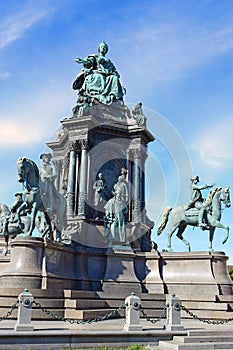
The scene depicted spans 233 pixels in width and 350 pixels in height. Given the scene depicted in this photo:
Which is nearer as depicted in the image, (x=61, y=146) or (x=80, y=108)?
(x=80, y=108)

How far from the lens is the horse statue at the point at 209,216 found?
24.9 metres

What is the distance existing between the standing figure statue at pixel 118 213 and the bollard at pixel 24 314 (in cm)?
1115

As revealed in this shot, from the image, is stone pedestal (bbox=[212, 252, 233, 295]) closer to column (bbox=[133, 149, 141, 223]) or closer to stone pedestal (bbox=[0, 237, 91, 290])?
column (bbox=[133, 149, 141, 223])

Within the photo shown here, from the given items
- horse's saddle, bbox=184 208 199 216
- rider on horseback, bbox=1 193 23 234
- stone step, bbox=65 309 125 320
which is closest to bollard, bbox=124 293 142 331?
stone step, bbox=65 309 125 320

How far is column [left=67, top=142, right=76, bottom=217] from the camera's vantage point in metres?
26.2

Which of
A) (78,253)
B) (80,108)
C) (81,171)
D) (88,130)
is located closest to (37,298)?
(78,253)

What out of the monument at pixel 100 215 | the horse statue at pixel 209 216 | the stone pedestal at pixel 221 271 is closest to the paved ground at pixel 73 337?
the monument at pixel 100 215

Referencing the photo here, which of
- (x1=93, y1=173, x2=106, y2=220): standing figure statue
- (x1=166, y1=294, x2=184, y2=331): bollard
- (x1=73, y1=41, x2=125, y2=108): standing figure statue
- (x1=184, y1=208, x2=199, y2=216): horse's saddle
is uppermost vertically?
(x1=73, y1=41, x2=125, y2=108): standing figure statue

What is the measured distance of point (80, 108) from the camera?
2836cm

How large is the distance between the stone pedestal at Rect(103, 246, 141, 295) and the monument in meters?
0.05

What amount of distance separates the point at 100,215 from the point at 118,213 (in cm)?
258

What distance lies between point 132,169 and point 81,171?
12.0ft

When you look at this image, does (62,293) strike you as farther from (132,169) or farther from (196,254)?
(132,169)

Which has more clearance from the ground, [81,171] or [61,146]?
[61,146]
